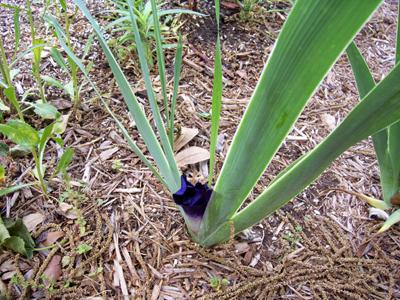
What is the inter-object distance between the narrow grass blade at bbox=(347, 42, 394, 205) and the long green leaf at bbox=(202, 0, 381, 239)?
0.97 ft

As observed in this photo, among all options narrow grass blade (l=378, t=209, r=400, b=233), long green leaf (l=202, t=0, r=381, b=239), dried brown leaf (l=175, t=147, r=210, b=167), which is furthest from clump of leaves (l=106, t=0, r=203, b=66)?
narrow grass blade (l=378, t=209, r=400, b=233)

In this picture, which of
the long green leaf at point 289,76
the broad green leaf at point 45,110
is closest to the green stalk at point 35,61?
the broad green leaf at point 45,110

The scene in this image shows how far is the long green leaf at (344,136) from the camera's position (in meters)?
0.51

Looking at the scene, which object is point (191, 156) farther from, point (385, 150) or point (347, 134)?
point (347, 134)

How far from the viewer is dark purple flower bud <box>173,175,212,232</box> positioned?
0.83 meters

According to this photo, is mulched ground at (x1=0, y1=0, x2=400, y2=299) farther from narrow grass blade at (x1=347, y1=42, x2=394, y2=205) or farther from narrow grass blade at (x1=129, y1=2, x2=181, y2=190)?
narrow grass blade at (x1=129, y1=2, x2=181, y2=190)

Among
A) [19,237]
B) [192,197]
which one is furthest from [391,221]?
[19,237]

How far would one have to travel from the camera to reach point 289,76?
529 mm

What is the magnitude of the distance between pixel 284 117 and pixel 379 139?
1.51 ft

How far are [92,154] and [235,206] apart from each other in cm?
53

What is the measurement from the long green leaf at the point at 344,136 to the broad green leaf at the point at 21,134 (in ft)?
1.76

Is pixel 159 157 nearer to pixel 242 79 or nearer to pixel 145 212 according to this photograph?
pixel 145 212

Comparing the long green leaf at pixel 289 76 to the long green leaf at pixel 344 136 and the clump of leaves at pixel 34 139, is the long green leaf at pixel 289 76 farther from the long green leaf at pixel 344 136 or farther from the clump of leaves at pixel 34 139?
the clump of leaves at pixel 34 139

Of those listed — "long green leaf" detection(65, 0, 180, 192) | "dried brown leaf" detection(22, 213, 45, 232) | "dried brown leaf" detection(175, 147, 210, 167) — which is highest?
"long green leaf" detection(65, 0, 180, 192)
